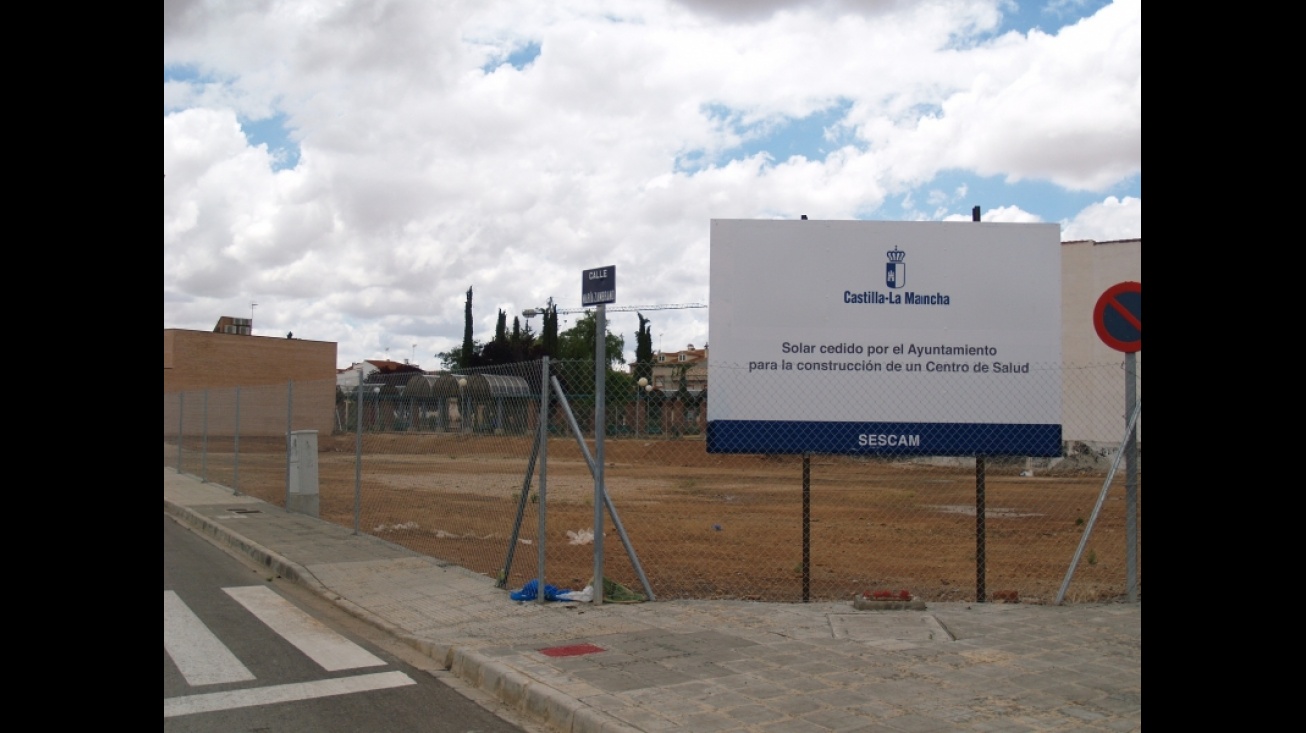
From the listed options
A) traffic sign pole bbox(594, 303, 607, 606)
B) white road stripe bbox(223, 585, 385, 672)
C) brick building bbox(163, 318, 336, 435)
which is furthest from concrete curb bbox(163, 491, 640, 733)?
brick building bbox(163, 318, 336, 435)

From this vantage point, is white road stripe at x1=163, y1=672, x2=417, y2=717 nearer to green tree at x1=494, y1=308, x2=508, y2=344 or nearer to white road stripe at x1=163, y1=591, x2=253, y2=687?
white road stripe at x1=163, y1=591, x2=253, y2=687

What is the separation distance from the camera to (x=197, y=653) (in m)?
7.11

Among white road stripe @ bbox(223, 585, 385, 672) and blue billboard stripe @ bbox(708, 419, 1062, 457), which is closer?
white road stripe @ bbox(223, 585, 385, 672)

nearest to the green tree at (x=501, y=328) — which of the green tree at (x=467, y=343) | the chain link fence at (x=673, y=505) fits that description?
the green tree at (x=467, y=343)

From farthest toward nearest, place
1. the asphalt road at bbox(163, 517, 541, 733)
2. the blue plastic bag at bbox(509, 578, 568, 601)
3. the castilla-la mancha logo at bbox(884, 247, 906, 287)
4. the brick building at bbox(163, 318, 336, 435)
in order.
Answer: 1. the brick building at bbox(163, 318, 336, 435)
2. the castilla-la mancha logo at bbox(884, 247, 906, 287)
3. the blue plastic bag at bbox(509, 578, 568, 601)
4. the asphalt road at bbox(163, 517, 541, 733)

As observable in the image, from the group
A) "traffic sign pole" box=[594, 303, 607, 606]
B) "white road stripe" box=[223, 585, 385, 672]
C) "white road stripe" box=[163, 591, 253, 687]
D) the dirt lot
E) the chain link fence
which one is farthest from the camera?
the dirt lot

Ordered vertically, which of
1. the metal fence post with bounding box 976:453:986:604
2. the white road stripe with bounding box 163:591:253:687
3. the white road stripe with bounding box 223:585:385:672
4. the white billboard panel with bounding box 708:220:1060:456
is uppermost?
the white billboard panel with bounding box 708:220:1060:456

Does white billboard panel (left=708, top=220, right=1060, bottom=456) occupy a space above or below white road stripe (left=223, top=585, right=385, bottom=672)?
above

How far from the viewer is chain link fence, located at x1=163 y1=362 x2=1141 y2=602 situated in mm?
10055

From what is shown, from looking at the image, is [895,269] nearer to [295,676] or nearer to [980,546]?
[980,546]

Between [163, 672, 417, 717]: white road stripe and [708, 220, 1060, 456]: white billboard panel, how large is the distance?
11.4 feet

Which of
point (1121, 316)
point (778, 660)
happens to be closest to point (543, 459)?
point (778, 660)

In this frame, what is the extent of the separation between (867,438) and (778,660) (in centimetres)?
286
